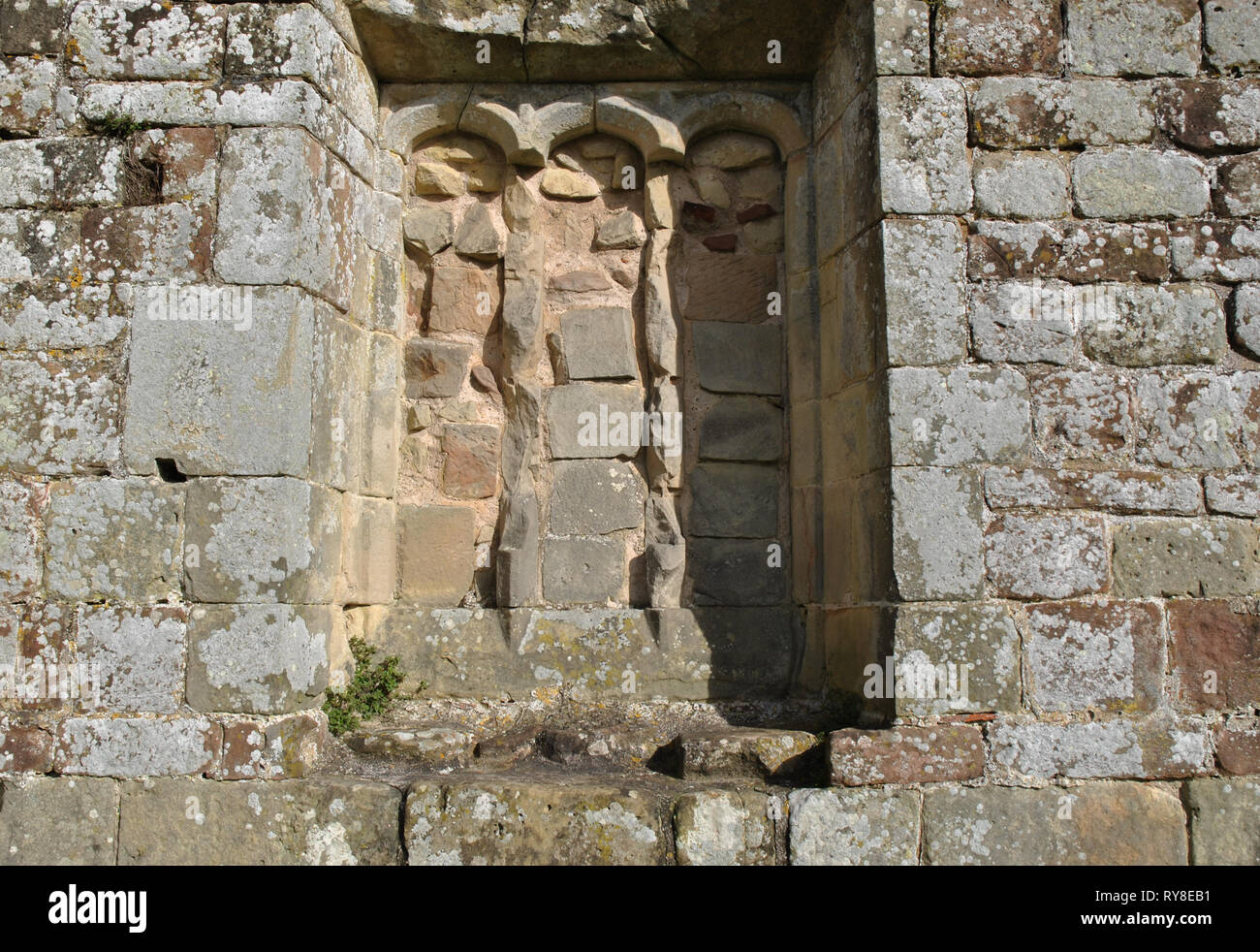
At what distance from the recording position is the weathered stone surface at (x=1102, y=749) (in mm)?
3354

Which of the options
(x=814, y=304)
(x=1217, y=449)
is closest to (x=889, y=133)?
(x=814, y=304)

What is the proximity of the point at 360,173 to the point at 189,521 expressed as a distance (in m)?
1.49

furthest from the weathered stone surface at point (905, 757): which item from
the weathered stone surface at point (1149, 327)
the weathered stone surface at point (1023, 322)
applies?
the weathered stone surface at point (1149, 327)

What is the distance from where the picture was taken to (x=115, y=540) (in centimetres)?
343

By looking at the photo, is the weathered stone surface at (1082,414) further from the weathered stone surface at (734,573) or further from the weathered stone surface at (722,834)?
the weathered stone surface at (722,834)

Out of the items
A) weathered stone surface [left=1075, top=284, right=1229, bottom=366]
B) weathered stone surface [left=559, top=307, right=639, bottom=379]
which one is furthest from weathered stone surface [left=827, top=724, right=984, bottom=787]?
weathered stone surface [left=559, top=307, right=639, bottom=379]

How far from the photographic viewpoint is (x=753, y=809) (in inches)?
129

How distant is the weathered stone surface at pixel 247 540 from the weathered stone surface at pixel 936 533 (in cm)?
191

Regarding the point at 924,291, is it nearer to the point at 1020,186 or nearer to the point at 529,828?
the point at 1020,186

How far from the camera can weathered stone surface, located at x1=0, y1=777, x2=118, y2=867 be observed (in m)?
3.31

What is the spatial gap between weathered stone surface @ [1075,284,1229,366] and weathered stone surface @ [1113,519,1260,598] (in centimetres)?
55

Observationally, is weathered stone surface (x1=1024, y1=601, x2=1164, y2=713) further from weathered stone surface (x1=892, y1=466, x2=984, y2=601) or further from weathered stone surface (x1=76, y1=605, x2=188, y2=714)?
weathered stone surface (x1=76, y1=605, x2=188, y2=714)

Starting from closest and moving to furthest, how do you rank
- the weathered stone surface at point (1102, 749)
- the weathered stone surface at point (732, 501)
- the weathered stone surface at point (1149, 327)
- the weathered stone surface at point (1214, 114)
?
the weathered stone surface at point (1102, 749), the weathered stone surface at point (1149, 327), the weathered stone surface at point (1214, 114), the weathered stone surface at point (732, 501)

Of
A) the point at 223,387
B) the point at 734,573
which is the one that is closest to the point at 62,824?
the point at 223,387
